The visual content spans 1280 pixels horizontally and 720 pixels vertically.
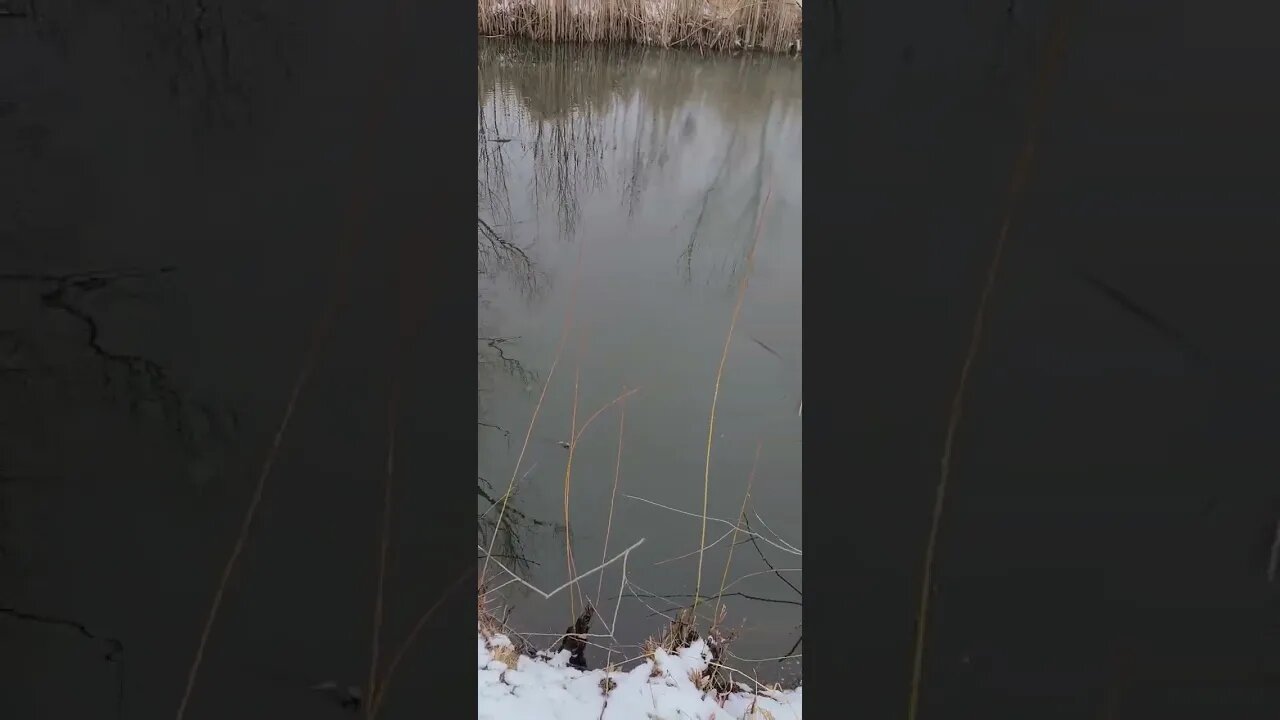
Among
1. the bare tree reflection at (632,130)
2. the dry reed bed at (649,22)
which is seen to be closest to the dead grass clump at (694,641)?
the bare tree reflection at (632,130)

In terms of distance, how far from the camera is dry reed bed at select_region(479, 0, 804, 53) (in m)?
2.21

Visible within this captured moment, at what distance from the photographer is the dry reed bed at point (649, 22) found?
221 cm

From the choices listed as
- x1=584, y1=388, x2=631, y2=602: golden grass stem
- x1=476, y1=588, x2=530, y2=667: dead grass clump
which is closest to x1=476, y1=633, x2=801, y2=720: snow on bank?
x1=476, y1=588, x2=530, y2=667: dead grass clump
